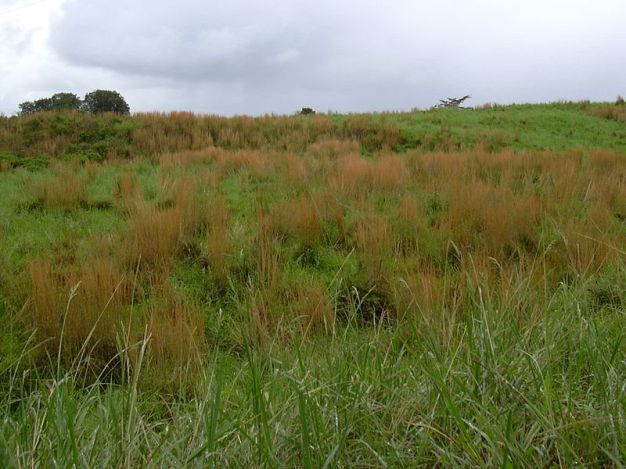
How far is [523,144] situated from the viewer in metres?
13.4

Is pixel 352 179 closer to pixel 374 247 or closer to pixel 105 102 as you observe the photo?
pixel 374 247

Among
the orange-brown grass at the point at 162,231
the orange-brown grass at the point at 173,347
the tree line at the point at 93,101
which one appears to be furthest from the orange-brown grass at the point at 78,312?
the tree line at the point at 93,101

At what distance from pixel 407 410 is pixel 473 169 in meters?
7.45

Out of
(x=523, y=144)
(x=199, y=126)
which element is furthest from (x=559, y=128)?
(x=199, y=126)

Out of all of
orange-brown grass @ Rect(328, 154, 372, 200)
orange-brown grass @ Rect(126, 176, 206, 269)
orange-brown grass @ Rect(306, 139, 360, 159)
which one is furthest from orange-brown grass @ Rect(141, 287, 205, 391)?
orange-brown grass @ Rect(306, 139, 360, 159)

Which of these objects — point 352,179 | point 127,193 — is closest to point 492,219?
point 352,179

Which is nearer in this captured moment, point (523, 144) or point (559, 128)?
point (523, 144)

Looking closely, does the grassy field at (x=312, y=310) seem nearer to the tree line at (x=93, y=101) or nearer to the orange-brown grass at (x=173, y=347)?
the orange-brown grass at (x=173, y=347)

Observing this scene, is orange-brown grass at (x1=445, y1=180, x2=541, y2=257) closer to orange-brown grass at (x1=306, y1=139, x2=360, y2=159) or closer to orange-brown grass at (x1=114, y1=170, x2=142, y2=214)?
orange-brown grass at (x1=114, y1=170, x2=142, y2=214)

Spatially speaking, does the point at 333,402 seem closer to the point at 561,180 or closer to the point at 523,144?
the point at 561,180

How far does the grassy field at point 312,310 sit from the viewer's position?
1.28 metres

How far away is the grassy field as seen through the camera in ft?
4.21

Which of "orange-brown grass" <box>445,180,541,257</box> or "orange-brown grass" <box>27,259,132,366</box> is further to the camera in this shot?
"orange-brown grass" <box>445,180,541,257</box>

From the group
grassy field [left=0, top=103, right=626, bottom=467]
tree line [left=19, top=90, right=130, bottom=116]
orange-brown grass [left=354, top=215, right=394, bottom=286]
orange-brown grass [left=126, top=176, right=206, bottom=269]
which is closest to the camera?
grassy field [left=0, top=103, right=626, bottom=467]
